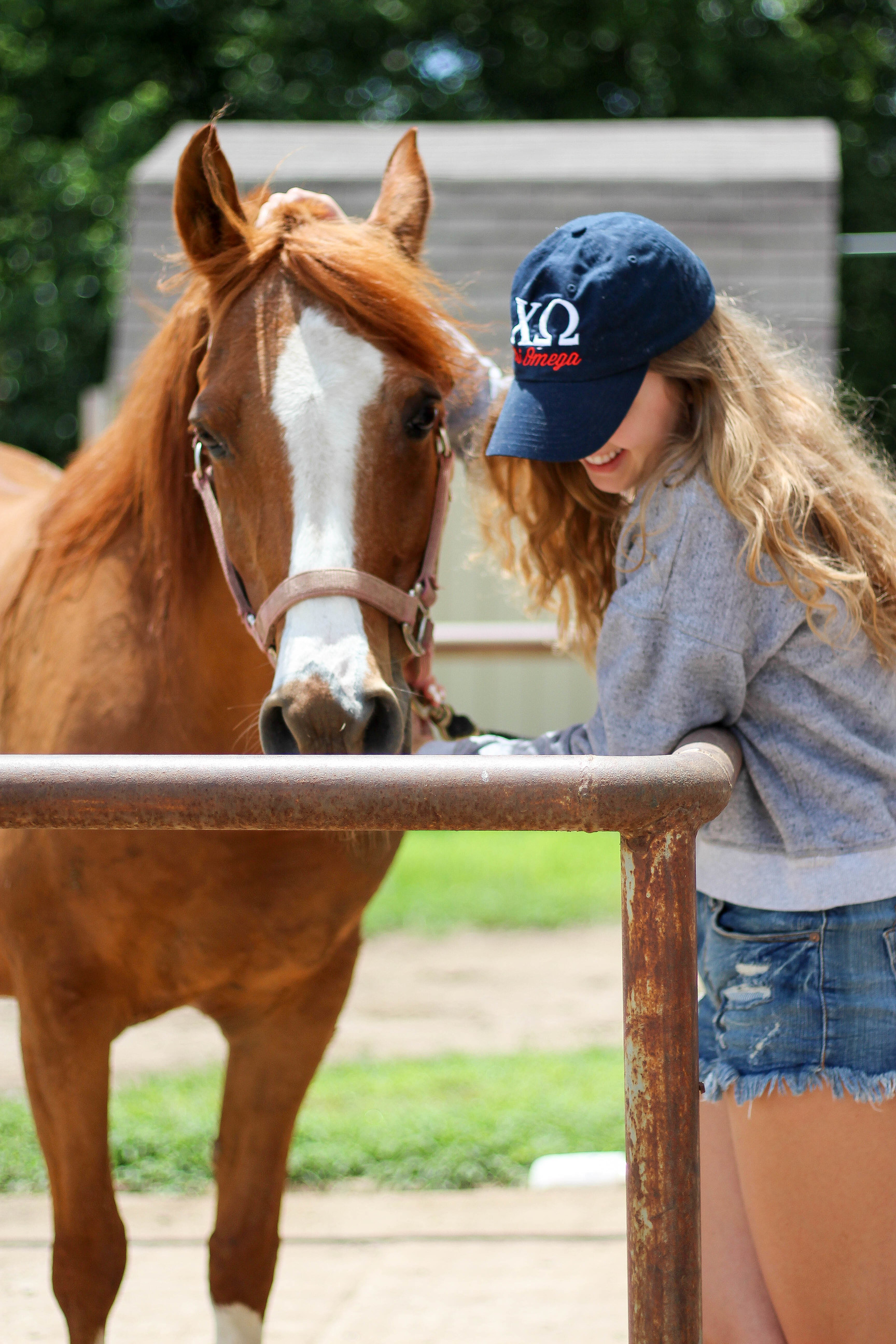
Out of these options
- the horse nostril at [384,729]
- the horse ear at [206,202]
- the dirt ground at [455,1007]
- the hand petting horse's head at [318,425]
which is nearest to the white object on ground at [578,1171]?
the dirt ground at [455,1007]

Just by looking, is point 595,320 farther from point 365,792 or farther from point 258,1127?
point 258,1127

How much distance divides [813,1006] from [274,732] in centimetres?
67

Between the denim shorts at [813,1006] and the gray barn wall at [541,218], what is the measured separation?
6551mm

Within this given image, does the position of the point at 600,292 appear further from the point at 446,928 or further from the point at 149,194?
the point at 149,194

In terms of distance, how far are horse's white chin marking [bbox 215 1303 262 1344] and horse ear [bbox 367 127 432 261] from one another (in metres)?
1.79

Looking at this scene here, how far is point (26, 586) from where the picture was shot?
7.12ft

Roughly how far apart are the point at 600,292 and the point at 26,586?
122 cm

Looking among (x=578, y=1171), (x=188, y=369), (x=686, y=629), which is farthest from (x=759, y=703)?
(x=578, y=1171)

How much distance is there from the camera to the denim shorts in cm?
132

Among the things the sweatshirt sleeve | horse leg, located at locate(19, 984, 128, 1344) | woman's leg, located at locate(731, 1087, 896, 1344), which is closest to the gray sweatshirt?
the sweatshirt sleeve

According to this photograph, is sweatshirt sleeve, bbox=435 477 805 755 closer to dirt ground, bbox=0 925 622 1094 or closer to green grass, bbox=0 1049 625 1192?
green grass, bbox=0 1049 625 1192

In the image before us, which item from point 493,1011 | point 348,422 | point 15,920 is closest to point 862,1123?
point 348,422

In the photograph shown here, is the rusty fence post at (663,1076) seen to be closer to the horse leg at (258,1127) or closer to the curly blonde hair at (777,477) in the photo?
the curly blonde hair at (777,477)

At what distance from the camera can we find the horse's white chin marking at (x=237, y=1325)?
2180 millimetres
